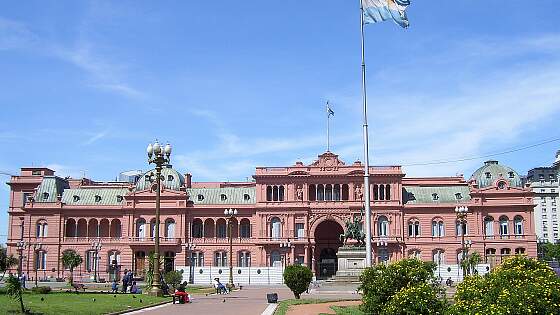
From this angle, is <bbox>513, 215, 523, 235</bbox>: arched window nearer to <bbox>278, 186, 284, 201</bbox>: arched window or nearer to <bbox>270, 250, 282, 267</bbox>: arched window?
<bbox>278, 186, 284, 201</bbox>: arched window

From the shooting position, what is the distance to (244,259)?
93438mm

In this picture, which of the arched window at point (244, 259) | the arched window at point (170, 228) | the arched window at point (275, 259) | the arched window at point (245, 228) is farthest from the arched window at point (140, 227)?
the arched window at point (275, 259)

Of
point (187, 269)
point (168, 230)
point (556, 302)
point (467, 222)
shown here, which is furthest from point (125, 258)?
point (556, 302)

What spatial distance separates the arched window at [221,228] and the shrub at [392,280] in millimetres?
72527

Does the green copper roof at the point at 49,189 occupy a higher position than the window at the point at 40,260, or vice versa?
the green copper roof at the point at 49,189

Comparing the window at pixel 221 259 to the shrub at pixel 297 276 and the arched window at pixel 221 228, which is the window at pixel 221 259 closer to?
the arched window at pixel 221 228

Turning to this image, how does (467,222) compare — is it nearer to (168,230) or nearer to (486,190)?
(486,190)

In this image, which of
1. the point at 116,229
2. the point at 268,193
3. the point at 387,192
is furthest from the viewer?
the point at 116,229

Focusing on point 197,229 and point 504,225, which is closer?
point 504,225

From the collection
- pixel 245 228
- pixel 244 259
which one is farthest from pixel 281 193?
pixel 244 259

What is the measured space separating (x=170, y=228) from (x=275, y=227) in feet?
49.2

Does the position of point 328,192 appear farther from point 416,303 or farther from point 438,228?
point 416,303

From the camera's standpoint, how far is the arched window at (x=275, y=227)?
91.8 m

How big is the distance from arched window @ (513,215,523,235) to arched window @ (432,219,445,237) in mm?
9476
